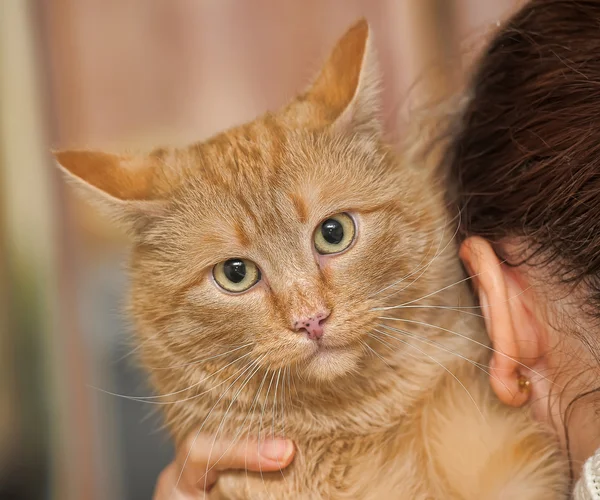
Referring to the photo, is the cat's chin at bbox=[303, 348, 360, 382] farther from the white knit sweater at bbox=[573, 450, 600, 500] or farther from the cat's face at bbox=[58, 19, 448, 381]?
the white knit sweater at bbox=[573, 450, 600, 500]

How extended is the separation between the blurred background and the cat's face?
11.5 inches

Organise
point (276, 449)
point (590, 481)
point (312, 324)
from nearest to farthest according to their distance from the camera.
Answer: point (590, 481), point (312, 324), point (276, 449)

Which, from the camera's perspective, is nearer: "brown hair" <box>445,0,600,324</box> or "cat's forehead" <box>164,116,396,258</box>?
"brown hair" <box>445,0,600,324</box>

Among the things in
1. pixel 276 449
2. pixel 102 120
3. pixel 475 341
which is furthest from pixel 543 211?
pixel 102 120

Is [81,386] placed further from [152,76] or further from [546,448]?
[546,448]

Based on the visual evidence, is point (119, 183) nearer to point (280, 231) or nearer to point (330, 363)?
point (280, 231)

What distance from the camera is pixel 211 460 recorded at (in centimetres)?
98

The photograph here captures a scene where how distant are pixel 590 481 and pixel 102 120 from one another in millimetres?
1165

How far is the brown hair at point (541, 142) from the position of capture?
79cm

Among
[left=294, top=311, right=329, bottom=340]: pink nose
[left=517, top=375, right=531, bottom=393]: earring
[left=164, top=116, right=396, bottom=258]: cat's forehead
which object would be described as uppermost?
[left=164, top=116, right=396, bottom=258]: cat's forehead

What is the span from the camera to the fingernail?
938mm

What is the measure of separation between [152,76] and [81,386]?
0.71 m

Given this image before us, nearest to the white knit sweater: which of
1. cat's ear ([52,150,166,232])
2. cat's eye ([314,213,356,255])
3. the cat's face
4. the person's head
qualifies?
the person's head

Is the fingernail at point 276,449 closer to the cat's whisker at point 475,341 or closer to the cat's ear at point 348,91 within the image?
the cat's whisker at point 475,341
